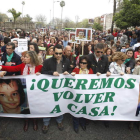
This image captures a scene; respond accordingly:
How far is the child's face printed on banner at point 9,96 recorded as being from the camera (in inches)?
117

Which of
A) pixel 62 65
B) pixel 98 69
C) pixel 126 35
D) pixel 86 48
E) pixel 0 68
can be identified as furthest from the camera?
pixel 126 35

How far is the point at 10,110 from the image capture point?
3.11 meters

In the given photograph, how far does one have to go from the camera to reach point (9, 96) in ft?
9.91

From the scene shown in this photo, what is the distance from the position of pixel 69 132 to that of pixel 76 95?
Result: 0.78 metres

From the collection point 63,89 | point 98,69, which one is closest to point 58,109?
point 63,89

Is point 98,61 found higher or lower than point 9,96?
higher

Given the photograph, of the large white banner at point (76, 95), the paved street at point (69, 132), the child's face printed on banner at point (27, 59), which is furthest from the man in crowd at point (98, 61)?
the child's face printed on banner at point (27, 59)

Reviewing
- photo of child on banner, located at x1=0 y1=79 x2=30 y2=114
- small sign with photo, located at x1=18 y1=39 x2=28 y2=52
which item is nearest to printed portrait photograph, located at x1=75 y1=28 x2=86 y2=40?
small sign with photo, located at x1=18 y1=39 x2=28 y2=52

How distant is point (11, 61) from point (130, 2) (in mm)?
11412

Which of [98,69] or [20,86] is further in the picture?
[98,69]

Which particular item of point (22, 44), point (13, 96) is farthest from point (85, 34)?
point (13, 96)

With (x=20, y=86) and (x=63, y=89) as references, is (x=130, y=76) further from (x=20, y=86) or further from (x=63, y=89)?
(x=20, y=86)

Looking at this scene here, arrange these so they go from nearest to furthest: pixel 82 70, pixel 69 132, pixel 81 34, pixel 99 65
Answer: pixel 69 132, pixel 82 70, pixel 99 65, pixel 81 34

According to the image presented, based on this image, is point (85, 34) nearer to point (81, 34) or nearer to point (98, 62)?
point (81, 34)
